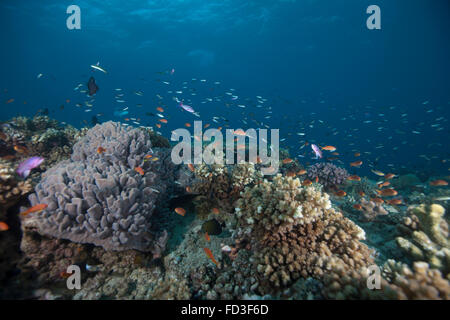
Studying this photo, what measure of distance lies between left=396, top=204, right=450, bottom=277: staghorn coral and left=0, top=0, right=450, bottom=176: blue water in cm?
926

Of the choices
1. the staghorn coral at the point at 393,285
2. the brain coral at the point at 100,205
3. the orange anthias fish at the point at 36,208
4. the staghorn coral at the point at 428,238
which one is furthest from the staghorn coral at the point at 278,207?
the orange anthias fish at the point at 36,208

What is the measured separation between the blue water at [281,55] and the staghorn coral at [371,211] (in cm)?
789

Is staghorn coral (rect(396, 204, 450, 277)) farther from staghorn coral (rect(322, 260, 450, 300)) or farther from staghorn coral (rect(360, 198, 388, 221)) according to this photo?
staghorn coral (rect(322, 260, 450, 300))

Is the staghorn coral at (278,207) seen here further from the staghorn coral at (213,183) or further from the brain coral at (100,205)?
the brain coral at (100,205)

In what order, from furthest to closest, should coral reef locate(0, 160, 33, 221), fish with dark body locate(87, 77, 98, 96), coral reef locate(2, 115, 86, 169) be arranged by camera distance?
fish with dark body locate(87, 77, 98, 96), coral reef locate(2, 115, 86, 169), coral reef locate(0, 160, 33, 221)

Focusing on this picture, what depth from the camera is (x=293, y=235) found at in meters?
3.95

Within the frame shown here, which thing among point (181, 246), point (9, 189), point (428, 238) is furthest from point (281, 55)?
point (9, 189)

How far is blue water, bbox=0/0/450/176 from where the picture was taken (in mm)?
36781

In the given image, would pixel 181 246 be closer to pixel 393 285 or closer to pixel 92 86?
pixel 393 285

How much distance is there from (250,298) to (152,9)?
53550 millimetres

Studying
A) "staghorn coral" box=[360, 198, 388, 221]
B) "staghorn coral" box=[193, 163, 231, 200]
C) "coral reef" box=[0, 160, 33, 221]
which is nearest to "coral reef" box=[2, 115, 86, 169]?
"coral reef" box=[0, 160, 33, 221]

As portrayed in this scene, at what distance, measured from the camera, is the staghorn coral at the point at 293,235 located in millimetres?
3492

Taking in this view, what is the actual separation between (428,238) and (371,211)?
5.72 feet


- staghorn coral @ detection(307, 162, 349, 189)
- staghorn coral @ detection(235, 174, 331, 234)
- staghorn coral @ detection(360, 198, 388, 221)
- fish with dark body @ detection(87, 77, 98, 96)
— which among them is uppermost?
fish with dark body @ detection(87, 77, 98, 96)
